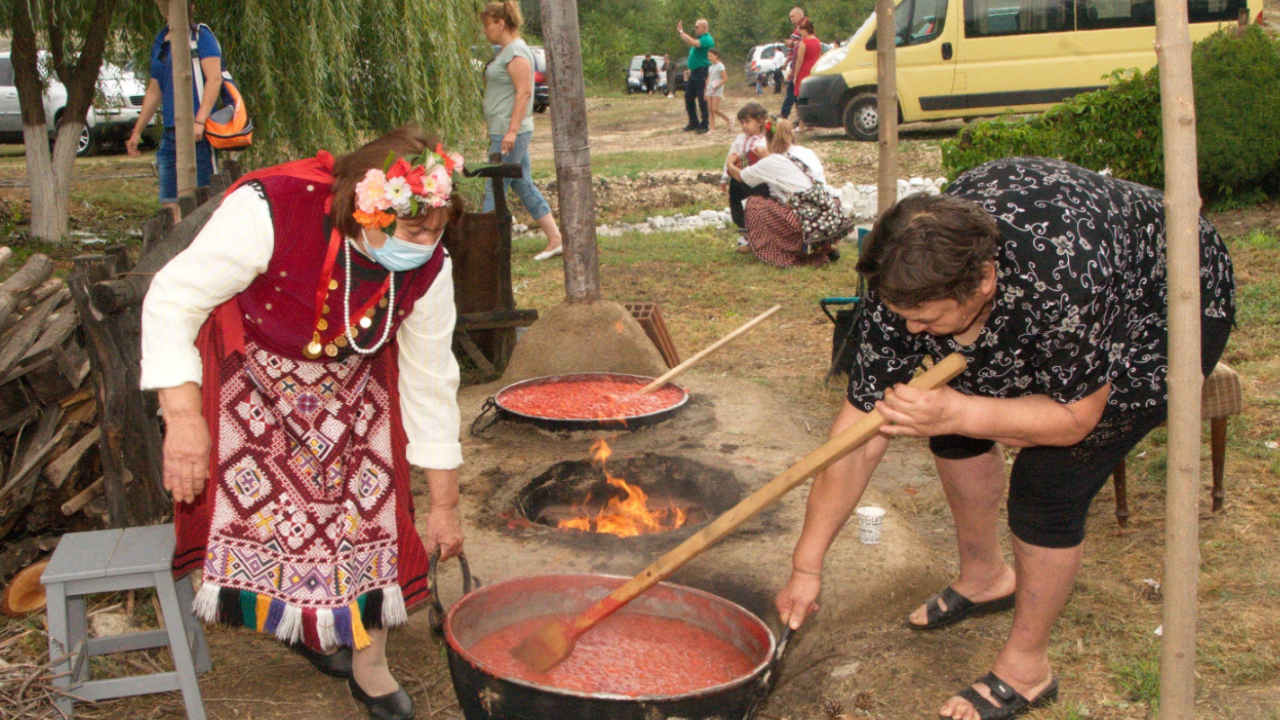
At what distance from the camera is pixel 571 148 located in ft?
16.5

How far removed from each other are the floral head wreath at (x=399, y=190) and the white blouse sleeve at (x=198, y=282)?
0.24m

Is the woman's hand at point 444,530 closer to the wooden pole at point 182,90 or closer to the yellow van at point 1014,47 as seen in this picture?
the wooden pole at point 182,90

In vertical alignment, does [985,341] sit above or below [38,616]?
above

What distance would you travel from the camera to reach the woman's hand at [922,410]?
84.7 inches

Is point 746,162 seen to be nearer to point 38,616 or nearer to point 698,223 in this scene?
point 698,223

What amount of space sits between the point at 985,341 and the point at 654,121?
1956cm

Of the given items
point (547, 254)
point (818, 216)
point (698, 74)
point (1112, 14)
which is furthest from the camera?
point (698, 74)

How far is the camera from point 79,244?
8531mm

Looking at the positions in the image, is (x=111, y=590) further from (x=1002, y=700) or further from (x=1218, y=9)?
(x=1218, y=9)

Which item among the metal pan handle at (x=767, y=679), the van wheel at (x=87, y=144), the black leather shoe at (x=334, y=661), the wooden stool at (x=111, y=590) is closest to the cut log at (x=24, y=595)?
the wooden stool at (x=111, y=590)

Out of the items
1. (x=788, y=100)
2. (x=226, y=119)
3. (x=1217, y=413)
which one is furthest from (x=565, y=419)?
(x=788, y=100)

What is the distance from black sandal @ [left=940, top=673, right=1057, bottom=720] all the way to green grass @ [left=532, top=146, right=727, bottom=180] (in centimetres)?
1063

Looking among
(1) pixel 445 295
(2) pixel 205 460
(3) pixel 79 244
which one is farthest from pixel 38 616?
(3) pixel 79 244

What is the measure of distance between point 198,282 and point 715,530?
4.15 feet
